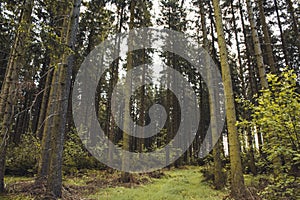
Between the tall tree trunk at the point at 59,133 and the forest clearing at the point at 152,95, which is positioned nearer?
the forest clearing at the point at 152,95

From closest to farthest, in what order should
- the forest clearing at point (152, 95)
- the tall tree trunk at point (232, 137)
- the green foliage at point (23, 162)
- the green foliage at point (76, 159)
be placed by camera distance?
the forest clearing at point (152, 95)
the tall tree trunk at point (232, 137)
the green foliage at point (23, 162)
the green foliage at point (76, 159)

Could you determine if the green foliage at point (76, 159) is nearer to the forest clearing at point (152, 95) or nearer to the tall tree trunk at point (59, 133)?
the forest clearing at point (152, 95)

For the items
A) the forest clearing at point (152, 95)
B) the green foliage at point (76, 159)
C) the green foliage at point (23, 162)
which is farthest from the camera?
the green foliage at point (76, 159)

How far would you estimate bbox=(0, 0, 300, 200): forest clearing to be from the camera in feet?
17.7

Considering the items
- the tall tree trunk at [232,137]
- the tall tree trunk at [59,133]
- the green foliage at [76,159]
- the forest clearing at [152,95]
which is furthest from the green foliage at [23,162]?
the tall tree trunk at [232,137]

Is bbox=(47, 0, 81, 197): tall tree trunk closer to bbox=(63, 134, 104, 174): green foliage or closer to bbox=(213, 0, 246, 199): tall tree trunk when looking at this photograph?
bbox=(213, 0, 246, 199): tall tree trunk

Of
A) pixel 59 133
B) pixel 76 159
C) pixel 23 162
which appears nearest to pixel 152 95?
pixel 76 159

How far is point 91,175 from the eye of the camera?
13.1m

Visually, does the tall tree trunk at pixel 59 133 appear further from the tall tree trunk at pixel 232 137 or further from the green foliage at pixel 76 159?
the green foliage at pixel 76 159

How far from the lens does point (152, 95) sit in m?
32.5

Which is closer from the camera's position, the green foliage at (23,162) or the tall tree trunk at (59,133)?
the tall tree trunk at (59,133)

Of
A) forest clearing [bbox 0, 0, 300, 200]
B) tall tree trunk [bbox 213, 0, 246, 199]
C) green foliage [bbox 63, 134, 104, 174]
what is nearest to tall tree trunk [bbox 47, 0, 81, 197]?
forest clearing [bbox 0, 0, 300, 200]

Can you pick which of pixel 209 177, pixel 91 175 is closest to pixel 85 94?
pixel 91 175

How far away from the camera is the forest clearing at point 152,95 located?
5391 millimetres
